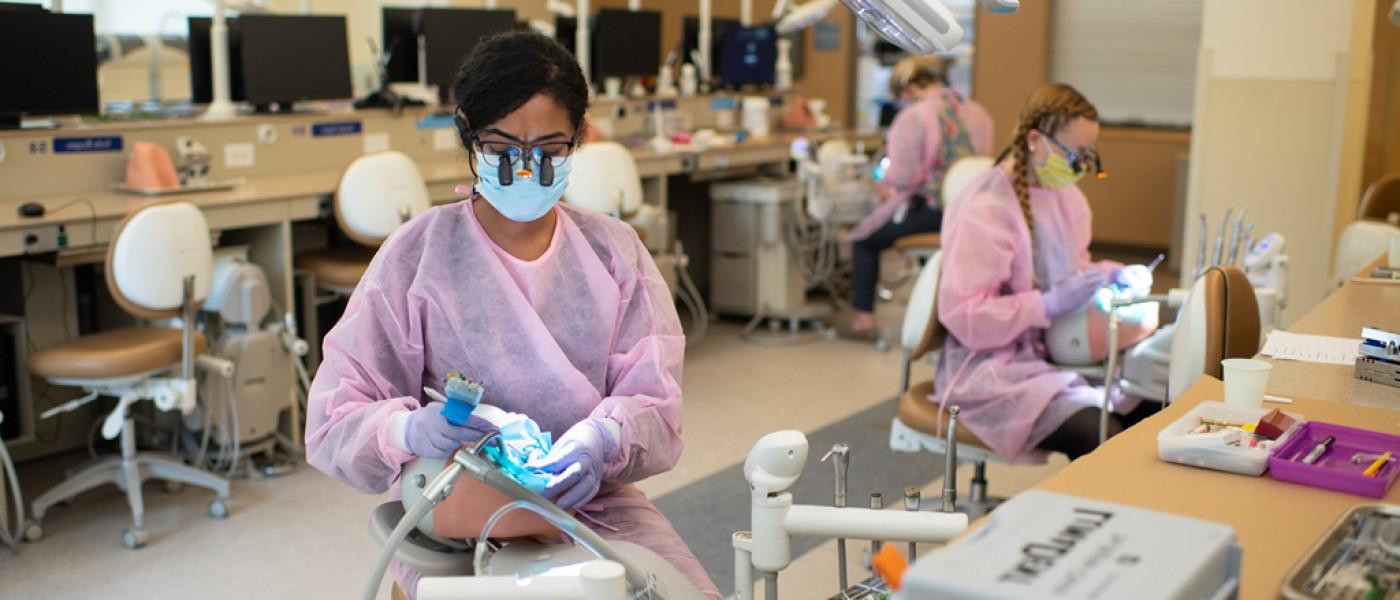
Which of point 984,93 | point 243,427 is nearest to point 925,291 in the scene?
point 243,427

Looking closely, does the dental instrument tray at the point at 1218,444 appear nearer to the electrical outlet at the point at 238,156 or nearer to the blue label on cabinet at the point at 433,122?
the electrical outlet at the point at 238,156

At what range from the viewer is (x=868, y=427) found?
14.0 feet

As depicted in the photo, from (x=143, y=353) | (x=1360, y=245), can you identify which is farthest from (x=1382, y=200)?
(x=143, y=353)

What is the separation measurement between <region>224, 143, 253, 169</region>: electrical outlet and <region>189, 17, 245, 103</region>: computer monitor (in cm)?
19

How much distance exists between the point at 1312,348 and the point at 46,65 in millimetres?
→ 3346

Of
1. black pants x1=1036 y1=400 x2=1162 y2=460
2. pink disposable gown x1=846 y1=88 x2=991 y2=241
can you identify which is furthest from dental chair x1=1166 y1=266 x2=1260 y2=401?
pink disposable gown x1=846 y1=88 x2=991 y2=241

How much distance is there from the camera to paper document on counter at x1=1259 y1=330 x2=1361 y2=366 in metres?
2.33

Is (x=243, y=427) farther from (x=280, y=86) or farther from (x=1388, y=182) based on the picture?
(x=1388, y=182)

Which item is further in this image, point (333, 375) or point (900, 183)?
point (900, 183)

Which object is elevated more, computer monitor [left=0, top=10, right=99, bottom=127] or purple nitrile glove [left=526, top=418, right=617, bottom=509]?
computer monitor [left=0, top=10, right=99, bottom=127]

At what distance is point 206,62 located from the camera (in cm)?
441

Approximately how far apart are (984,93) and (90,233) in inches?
213

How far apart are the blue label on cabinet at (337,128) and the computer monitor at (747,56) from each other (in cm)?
234

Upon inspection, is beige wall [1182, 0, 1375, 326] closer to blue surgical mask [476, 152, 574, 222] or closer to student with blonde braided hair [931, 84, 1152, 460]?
student with blonde braided hair [931, 84, 1152, 460]
